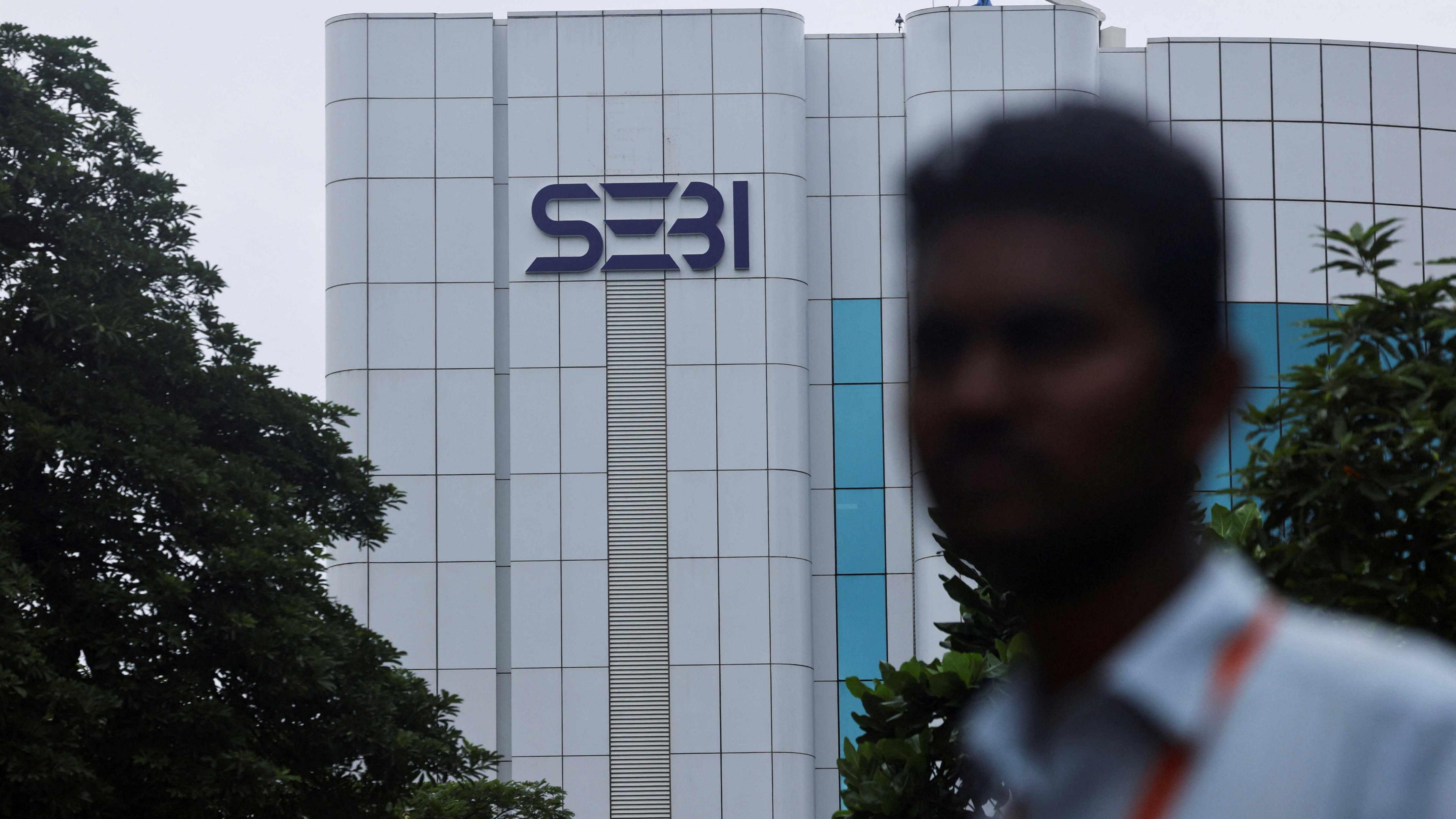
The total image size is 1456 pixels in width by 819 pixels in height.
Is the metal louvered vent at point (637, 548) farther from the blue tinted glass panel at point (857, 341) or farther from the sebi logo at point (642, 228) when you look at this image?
the blue tinted glass panel at point (857, 341)

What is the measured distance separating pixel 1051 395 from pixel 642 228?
28.7 m

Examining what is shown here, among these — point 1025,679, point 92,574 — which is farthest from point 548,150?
point 1025,679

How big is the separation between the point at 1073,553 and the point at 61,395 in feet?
46.5

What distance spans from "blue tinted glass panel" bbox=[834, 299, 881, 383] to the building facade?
51mm

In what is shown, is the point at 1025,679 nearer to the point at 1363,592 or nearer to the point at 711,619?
the point at 1363,592

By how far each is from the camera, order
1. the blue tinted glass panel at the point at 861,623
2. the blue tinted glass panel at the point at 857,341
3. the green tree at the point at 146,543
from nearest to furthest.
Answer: the green tree at the point at 146,543, the blue tinted glass panel at the point at 861,623, the blue tinted glass panel at the point at 857,341

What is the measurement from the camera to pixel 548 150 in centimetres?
3003

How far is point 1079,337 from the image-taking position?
1.23 m

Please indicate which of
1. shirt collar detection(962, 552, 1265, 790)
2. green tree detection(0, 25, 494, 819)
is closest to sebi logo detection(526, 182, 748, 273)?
green tree detection(0, 25, 494, 819)

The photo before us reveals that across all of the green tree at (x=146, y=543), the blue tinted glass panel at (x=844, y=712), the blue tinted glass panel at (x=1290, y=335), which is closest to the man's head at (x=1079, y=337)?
the green tree at (x=146, y=543)

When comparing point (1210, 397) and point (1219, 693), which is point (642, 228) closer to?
point (1210, 397)

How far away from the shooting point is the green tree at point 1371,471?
644 centimetres

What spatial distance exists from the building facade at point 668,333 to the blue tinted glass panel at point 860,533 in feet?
0.15

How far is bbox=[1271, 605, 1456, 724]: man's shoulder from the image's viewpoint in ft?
3.32
